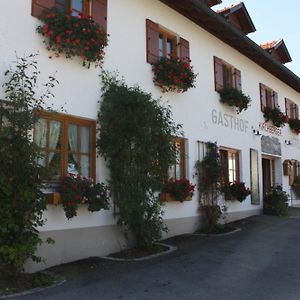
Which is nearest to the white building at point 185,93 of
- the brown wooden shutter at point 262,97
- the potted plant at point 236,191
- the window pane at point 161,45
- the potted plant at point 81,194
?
the brown wooden shutter at point 262,97

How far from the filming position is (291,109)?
2008 cm

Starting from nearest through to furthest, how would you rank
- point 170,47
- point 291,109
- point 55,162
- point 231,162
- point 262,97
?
point 55,162
point 170,47
point 231,162
point 262,97
point 291,109

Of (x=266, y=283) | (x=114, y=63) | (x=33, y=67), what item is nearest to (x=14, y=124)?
(x=33, y=67)

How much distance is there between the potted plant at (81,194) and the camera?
7.44m

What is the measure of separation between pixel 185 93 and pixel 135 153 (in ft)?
11.6

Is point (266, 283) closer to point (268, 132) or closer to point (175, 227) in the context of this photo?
point (175, 227)

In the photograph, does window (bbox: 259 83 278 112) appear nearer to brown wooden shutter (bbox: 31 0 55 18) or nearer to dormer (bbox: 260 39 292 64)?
dormer (bbox: 260 39 292 64)

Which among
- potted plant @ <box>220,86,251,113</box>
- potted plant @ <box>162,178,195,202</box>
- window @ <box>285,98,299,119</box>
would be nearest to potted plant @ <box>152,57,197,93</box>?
potted plant @ <box>162,178,195,202</box>

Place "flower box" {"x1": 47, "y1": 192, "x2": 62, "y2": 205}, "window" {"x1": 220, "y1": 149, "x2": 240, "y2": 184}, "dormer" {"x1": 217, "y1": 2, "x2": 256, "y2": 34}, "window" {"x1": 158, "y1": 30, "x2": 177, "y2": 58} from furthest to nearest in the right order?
"dormer" {"x1": 217, "y1": 2, "x2": 256, "y2": 34} < "window" {"x1": 220, "y1": 149, "x2": 240, "y2": 184} < "window" {"x1": 158, "y1": 30, "x2": 177, "y2": 58} < "flower box" {"x1": 47, "y1": 192, "x2": 62, "y2": 205}

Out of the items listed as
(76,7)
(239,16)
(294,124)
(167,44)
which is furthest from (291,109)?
(76,7)

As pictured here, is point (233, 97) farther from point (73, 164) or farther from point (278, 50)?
point (278, 50)

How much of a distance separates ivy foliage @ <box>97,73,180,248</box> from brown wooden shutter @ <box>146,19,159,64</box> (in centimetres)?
183

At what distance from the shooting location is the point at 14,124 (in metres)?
6.32

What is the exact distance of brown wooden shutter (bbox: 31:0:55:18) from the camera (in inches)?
303
